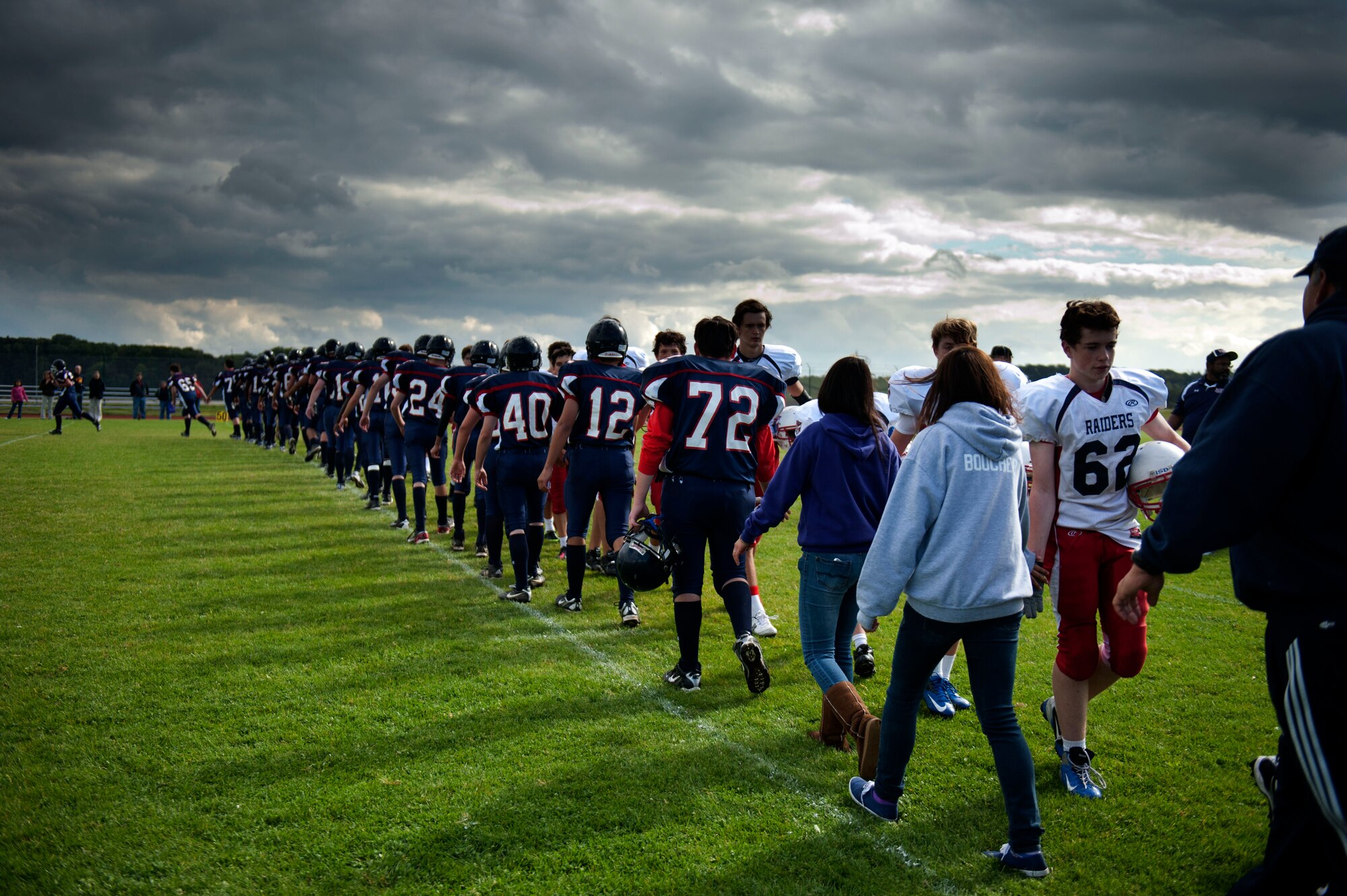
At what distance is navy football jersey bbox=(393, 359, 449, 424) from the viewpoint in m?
10.3

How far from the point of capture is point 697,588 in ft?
17.6

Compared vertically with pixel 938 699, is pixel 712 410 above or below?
above

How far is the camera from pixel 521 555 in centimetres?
773

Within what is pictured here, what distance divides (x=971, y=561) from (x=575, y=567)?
4620mm

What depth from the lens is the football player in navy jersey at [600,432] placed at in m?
6.93

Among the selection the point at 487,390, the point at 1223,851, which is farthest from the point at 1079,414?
the point at 487,390

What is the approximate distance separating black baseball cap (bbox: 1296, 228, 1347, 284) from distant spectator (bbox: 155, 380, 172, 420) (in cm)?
4400

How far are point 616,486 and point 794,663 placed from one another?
213 centimetres

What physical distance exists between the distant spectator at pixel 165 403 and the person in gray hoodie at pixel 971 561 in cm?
4271

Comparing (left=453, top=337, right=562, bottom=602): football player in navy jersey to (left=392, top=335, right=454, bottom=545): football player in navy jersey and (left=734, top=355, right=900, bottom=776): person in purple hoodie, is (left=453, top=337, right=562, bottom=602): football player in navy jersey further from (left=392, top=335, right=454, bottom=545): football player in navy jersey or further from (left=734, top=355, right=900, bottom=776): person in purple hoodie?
(left=734, top=355, right=900, bottom=776): person in purple hoodie

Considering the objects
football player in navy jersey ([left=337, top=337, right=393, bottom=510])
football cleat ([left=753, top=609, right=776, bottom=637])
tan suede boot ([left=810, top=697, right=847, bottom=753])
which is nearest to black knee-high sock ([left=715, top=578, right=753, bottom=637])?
tan suede boot ([left=810, top=697, right=847, bottom=753])

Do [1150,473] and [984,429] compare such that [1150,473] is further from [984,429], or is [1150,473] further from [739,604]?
[739,604]

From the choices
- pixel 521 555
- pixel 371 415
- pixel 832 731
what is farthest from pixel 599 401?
pixel 371 415

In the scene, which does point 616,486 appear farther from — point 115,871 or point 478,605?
point 115,871
